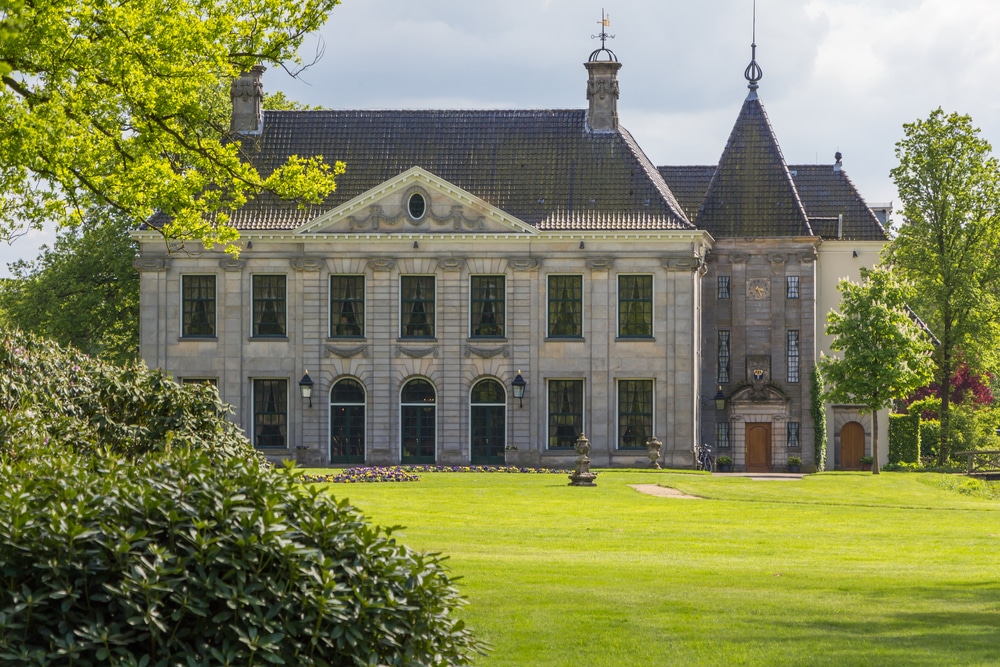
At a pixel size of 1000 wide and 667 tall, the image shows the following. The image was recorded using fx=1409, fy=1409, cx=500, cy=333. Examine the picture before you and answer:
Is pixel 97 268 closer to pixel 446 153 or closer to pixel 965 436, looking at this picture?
pixel 446 153

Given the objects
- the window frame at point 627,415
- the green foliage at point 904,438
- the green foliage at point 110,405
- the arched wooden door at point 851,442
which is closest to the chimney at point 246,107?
the window frame at point 627,415

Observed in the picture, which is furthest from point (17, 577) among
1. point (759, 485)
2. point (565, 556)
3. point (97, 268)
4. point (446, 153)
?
point (97, 268)

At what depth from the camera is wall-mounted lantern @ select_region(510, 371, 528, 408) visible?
2032 inches

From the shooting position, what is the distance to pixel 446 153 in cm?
5509

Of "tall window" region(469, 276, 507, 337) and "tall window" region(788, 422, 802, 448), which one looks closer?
"tall window" region(469, 276, 507, 337)

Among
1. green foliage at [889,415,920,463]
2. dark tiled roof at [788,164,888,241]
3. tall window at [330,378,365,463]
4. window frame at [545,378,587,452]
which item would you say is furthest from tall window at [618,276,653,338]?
green foliage at [889,415,920,463]

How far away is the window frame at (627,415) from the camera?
51.9 meters

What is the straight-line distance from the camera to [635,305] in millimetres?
52375

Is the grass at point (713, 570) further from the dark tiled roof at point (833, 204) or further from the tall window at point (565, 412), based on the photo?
the dark tiled roof at point (833, 204)

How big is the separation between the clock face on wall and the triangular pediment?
10272mm

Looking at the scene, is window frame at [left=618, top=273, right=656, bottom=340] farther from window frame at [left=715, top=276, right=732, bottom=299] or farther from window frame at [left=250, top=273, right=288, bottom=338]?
window frame at [left=250, top=273, right=288, bottom=338]

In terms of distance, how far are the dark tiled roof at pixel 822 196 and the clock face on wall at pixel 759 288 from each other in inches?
233

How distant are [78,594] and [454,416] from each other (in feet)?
145

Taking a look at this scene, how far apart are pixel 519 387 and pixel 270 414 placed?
9390 millimetres
